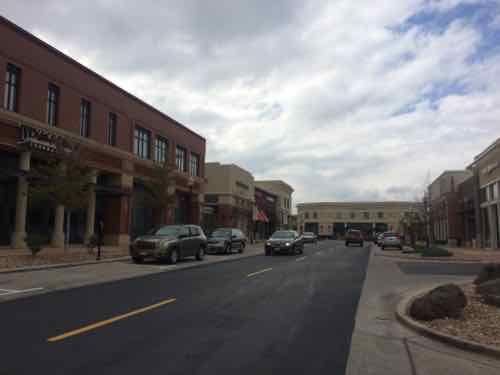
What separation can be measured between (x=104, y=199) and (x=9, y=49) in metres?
13.1

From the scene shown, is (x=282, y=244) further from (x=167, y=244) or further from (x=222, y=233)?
(x=167, y=244)

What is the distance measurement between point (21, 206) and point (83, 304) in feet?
57.3

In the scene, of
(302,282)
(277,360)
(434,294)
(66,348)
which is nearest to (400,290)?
(302,282)

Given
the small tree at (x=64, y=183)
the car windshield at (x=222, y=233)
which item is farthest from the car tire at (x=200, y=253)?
the car windshield at (x=222, y=233)

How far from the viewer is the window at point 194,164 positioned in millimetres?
46531

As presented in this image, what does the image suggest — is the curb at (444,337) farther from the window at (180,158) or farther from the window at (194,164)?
the window at (194,164)

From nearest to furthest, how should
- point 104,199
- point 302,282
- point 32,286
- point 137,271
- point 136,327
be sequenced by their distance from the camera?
point 136,327 → point 32,286 → point 302,282 → point 137,271 → point 104,199

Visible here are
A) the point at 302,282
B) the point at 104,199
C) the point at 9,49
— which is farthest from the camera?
the point at 104,199

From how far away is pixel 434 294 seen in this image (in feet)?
28.6

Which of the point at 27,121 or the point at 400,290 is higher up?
the point at 27,121

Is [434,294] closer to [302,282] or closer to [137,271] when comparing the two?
[302,282]

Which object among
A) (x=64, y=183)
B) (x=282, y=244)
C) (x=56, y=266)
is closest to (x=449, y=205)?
(x=282, y=244)

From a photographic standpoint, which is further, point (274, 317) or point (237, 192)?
point (237, 192)

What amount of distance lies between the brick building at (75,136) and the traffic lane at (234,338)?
59.3 ft
